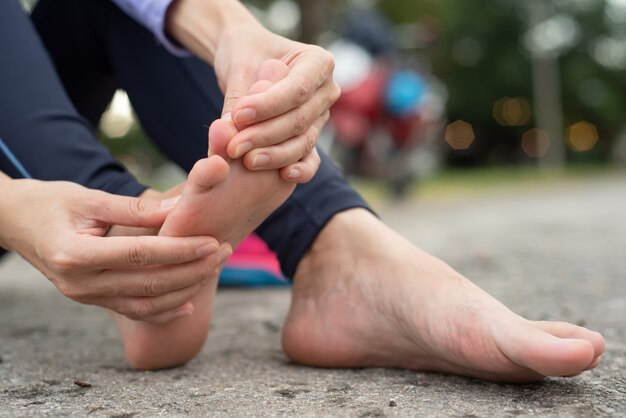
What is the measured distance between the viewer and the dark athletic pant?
811 millimetres

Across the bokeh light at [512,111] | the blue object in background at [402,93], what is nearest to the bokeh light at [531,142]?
the bokeh light at [512,111]

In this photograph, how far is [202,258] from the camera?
688mm

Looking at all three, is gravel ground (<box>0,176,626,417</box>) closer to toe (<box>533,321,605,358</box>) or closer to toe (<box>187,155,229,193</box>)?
toe (<box>533,321,605,358</box>)

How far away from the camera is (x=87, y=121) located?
34.7 inches

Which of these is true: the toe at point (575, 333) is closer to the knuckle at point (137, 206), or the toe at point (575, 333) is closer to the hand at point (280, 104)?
the hand at point (280, 104)

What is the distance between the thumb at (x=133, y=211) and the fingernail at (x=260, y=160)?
0.08m

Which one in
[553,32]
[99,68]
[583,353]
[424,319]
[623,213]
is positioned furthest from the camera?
[553,32]

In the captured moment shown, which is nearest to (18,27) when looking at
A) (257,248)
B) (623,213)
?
(257,248)

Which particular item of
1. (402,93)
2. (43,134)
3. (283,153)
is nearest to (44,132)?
(43,134)

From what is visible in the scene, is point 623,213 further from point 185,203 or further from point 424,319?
point 185,203

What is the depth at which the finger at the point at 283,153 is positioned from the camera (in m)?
0.65

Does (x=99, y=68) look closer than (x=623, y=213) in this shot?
Yes

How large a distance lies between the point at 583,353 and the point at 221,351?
0.46 m

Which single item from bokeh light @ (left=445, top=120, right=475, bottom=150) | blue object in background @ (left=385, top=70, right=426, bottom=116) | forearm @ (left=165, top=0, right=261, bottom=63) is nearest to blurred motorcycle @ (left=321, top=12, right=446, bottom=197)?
blue object in background @ (left=385, top=70, right=426, bottom=116)
